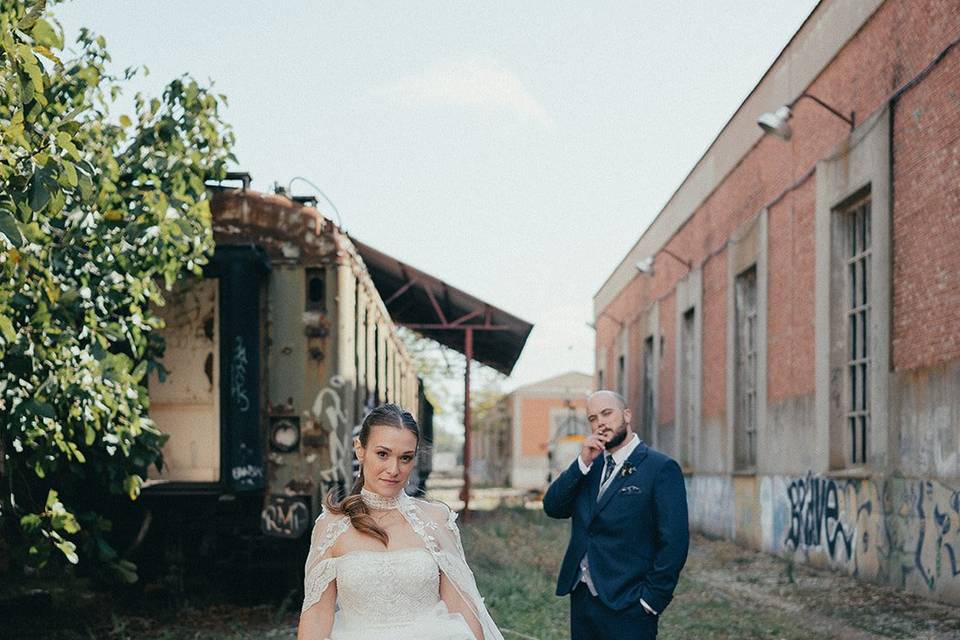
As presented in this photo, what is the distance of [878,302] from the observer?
12188 millimetres

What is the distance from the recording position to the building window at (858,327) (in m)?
13.4

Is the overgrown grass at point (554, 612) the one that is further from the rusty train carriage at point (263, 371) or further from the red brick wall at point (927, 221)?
the red brick wall at point (927, 221)

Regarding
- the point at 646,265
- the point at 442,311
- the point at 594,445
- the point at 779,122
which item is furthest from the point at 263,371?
the point at 646,265

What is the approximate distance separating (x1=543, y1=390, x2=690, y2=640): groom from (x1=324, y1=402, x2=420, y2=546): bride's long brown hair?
162cm

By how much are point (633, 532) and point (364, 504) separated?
1.79m

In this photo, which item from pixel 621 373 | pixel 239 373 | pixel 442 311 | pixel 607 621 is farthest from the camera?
pixel 621 373

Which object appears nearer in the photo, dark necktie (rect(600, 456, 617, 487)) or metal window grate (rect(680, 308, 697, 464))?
dark necktie (rect(600, 456, 617, 487))

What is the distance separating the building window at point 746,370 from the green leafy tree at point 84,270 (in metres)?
12.1

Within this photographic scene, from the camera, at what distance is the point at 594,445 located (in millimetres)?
5281

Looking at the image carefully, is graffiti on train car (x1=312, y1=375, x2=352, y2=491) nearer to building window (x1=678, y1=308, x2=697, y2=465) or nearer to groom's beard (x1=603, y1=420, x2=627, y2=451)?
groom's beard (x1=603, y1=420, x2=627, y2=451)

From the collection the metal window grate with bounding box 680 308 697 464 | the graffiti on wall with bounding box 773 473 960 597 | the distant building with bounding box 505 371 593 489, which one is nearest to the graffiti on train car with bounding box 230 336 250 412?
the graffiti on wall with bounding box 773 473 960 597

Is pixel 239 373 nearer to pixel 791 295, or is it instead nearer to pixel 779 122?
pixel 791 295

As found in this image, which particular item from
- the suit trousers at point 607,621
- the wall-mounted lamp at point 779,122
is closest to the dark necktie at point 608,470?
the suit trousers at point 607,621

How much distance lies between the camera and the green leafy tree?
572 centimetres
